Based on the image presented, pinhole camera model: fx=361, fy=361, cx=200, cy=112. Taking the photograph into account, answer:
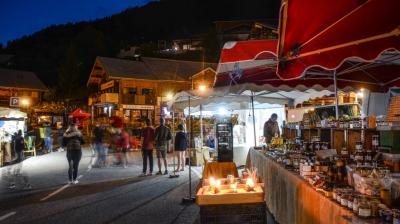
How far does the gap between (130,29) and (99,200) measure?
11348 cm

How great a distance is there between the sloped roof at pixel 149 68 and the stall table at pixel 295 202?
122 feet

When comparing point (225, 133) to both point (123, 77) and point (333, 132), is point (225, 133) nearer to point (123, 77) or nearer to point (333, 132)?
point (333, 132)

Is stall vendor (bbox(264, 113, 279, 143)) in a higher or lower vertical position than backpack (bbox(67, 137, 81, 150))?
higher

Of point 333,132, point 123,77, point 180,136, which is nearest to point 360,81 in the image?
point 333,132

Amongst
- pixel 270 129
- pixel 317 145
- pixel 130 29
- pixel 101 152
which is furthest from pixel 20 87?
pixel 130 29

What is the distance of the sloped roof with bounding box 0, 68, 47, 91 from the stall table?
4841 centimetres

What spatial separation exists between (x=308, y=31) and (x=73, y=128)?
952cm

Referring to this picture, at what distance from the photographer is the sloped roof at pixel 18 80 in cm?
4834

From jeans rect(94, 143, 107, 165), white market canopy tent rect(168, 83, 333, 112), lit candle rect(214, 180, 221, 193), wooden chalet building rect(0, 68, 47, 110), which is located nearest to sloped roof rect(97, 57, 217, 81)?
wooden chalet building rect(0, 68, 47, 110)

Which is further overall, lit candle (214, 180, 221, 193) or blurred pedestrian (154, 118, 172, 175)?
blurred pedestrian (154, 118, 172, 175)

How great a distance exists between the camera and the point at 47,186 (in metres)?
11.5

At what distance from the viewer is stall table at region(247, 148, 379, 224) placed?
334 cm

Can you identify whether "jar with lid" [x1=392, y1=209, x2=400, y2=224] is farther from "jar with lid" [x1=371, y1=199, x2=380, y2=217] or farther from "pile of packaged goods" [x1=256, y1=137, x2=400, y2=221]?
"jar with lid" [x1=371, y1=199, x2=380, y2=217]

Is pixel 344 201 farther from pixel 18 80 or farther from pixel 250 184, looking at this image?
pixel 18 80
